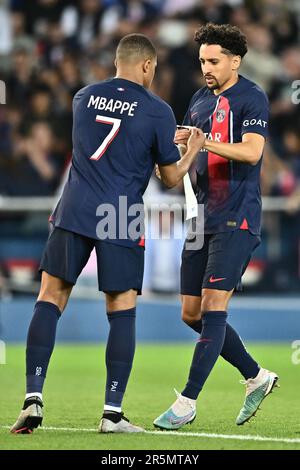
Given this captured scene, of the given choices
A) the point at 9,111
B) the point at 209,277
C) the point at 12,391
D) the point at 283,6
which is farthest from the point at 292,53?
the point at 209,277

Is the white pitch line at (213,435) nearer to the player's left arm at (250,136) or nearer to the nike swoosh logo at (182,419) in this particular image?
the nike swoosh logo at (182,419)

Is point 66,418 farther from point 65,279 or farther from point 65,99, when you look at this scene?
point 65,99

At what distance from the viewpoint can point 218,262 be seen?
255 inches

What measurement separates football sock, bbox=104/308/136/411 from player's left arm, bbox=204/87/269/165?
1.04 meters

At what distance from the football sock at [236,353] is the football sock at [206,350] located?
27 cm

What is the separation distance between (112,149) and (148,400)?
8.33ft

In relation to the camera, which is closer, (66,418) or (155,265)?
(66,418)

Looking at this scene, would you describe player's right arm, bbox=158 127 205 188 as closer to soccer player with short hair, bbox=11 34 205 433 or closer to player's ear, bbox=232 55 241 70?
soccer player with short hair, bbox=11 34 205 433

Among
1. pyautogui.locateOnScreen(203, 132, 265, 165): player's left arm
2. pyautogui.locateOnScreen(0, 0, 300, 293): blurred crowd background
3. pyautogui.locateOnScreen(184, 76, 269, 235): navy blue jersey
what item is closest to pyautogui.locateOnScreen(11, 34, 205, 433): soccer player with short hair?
pyautogui.locateOnScreen(203, 132, 265, 165): player's left arm

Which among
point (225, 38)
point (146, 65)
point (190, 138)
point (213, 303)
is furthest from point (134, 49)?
point (213, 303)

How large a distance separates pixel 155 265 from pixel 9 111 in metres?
3.14

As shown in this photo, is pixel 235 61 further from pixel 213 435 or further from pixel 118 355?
pixel 213 435

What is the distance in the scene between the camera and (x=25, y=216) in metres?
12.8

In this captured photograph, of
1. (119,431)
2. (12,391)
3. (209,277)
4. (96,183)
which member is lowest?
(12,391)
